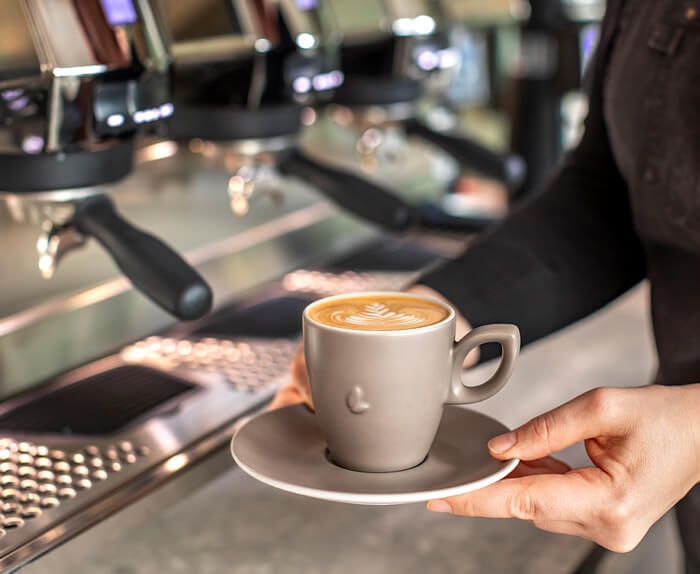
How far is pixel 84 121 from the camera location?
627 millimetres

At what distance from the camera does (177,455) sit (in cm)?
69

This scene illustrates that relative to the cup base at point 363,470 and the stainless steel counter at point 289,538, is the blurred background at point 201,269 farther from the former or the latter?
the cup base at point 363,470

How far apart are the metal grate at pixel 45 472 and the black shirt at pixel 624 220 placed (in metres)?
0.29

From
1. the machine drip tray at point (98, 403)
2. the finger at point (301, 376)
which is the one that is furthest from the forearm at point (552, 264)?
the machine drip tray at point (98, 403)

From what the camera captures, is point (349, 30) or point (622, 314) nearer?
point (349, 30)

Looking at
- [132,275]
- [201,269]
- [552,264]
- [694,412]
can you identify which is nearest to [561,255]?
[552,264]

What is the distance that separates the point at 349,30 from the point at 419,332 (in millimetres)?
588

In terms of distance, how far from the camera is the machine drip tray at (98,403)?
0.73 metres

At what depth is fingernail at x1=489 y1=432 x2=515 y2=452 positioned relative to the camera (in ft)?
1.55

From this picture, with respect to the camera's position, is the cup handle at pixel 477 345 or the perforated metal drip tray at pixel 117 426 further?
the perforated metal drip tray at pixel 117 426

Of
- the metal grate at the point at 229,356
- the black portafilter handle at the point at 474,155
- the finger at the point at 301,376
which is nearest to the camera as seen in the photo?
the finger at the point at 301,376

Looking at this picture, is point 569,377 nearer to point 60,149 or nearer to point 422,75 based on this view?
point 422,75

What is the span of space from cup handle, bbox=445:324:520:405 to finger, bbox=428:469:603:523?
5 cm

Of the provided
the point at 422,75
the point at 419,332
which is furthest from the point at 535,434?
the point at 422,75
